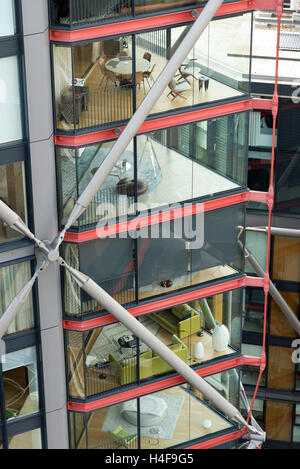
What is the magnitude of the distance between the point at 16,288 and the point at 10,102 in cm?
554

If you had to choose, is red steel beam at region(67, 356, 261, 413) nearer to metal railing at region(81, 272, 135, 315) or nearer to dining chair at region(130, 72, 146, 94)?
metal railing at region(81, 272, 135, 315)

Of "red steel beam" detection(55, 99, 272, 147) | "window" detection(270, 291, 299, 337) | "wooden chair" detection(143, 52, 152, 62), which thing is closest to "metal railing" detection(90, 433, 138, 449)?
"red steel beam" detection(55, 99, 272, 147)

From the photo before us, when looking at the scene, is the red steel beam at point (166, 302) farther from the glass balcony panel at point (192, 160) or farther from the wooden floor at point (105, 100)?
the wooden floor at point (105, 100)

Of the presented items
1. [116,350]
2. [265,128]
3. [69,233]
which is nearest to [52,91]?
[69,233]

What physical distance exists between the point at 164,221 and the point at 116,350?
14.6ft

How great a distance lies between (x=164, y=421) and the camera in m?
37.3

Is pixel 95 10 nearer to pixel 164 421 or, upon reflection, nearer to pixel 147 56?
pixel 147 56

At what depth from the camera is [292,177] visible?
1752 inches

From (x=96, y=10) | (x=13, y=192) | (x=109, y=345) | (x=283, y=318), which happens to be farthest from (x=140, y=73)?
(x=283, y=318)

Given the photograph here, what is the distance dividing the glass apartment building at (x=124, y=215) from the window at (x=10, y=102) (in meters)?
0.04

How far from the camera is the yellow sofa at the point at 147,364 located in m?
35.3

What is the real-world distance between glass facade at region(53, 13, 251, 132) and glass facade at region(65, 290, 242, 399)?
22.0 ft

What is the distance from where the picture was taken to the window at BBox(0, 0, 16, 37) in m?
29.4

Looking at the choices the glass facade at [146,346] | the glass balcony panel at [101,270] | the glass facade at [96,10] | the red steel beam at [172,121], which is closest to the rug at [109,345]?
the glass facade at [146,346]
